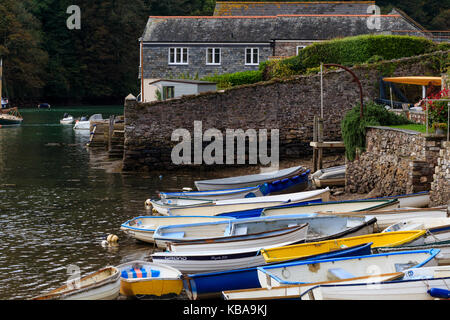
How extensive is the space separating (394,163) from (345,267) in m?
10.3

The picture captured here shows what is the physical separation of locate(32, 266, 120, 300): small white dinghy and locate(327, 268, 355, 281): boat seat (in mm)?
4337

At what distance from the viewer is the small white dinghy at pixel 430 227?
1594 centimetres

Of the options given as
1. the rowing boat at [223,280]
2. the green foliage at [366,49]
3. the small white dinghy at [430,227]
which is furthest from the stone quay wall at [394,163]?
the green foliage at [366,49]

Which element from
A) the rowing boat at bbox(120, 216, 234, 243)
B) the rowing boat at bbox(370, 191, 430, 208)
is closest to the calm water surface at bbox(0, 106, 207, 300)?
the rowing boat at bbox(120, 216, 234, 243)

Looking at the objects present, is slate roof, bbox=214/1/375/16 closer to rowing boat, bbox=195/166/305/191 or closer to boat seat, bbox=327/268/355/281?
rowing boat, bbox=195/166/305/191

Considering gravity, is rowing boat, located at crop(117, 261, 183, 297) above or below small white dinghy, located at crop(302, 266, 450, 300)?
below

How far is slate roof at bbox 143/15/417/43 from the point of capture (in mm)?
45000

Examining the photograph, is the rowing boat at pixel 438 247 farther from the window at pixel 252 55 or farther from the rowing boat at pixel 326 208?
the window at pixel 252 55

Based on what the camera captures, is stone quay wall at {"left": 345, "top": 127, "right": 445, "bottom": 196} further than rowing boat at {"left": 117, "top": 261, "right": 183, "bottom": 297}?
Yes

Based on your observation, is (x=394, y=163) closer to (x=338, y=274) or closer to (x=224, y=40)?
(x=338, y=274)

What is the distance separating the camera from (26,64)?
9844 cm

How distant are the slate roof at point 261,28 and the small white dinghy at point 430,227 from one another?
94.5 feet
